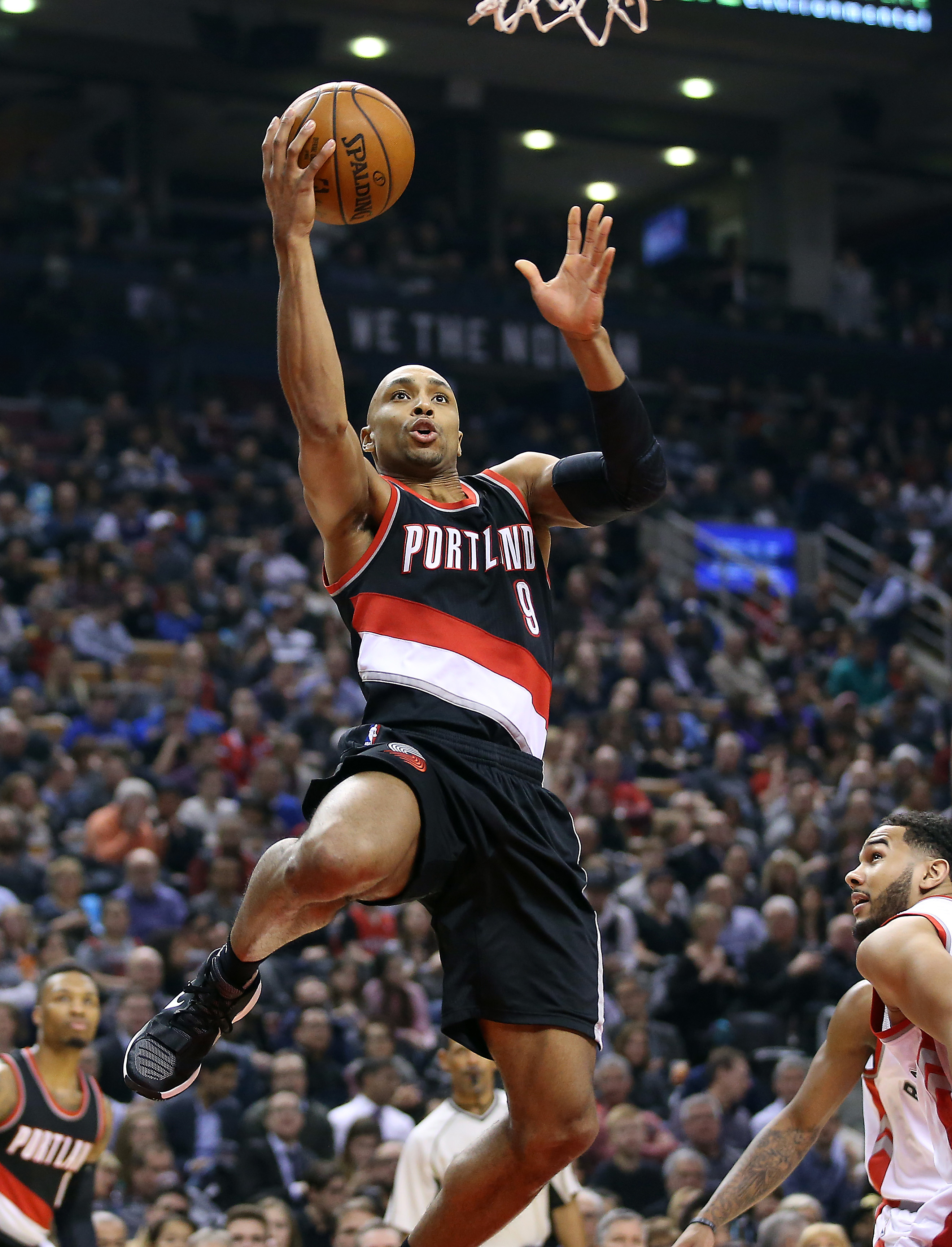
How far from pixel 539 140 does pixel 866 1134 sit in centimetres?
2152

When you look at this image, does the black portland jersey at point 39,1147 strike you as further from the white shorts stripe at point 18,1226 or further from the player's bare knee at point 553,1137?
the player's bare knee at point 553,1137

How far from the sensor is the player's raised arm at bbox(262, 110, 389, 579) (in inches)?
158

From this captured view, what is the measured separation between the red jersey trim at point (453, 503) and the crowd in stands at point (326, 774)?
344 centimetres

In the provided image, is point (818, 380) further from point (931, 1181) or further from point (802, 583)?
point (931, 1181)

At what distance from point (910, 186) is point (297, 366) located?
2345cm

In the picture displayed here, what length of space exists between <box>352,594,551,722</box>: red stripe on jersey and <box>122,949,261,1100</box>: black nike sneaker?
937mm

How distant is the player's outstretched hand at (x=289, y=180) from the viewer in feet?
13.1

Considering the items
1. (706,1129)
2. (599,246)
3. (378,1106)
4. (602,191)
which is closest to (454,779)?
(599,246)

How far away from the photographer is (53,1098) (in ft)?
20.7

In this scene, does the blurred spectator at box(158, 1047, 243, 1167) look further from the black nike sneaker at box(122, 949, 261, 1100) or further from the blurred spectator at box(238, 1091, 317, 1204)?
the black nike sneaker at box(122, 949, 261, 1100)

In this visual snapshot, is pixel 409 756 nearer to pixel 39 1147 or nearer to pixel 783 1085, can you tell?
pixel 39 1147

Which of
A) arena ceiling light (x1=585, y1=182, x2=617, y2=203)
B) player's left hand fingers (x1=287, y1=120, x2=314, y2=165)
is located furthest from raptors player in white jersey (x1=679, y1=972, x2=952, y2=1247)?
arena ceiling light (x1=585, y1=182, x2=617, y2=203)

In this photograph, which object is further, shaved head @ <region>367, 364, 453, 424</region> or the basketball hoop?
the basketball hoop

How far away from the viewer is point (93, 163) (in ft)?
69.0
